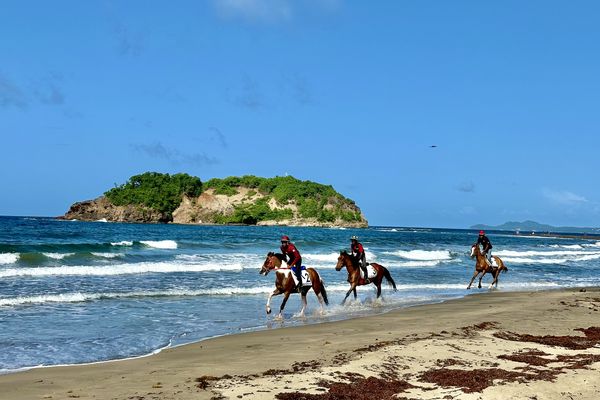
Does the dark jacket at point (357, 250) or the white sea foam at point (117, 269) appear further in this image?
the white sea foam at point (117, 269)

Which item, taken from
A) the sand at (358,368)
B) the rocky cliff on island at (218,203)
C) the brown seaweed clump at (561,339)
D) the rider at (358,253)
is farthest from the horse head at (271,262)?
the rocky cliff on island at (218,203)

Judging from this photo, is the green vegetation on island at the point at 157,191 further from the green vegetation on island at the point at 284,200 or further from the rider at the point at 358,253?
the rider at the point at 358,253

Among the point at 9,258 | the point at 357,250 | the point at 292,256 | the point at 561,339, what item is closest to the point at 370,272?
the point at 357,250

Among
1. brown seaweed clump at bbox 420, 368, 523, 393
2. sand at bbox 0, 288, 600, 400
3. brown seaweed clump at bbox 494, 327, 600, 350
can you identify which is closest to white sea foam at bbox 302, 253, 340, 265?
sand at bbox 0, 288, 600, 400

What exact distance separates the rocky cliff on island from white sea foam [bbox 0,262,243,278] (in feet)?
420

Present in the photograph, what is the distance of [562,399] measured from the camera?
23.9ft

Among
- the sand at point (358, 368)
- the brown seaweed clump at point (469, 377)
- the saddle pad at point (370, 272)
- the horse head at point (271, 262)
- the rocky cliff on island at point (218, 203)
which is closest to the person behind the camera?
the sand at point (358, 368)

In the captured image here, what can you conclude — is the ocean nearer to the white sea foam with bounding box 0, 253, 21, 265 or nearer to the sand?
the white sea foam with bounding box 0, 253, 21, 265

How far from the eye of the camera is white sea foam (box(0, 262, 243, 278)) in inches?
1026

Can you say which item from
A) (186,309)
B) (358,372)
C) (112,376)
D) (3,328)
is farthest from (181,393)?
(186,309)

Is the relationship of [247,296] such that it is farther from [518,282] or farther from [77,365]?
[518,282]

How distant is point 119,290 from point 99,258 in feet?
47.3

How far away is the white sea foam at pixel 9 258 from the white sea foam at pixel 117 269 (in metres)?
4.40

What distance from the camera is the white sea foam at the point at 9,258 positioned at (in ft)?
102
